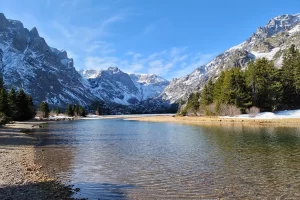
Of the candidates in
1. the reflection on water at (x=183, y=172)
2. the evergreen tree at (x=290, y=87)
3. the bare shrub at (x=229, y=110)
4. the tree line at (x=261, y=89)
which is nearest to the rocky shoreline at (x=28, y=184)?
the reflection on water at (x=183, y=172)

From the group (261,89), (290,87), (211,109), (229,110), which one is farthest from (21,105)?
(290,87)

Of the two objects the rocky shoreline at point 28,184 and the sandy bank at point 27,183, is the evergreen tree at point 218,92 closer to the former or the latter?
the sandy bank at point 27,183

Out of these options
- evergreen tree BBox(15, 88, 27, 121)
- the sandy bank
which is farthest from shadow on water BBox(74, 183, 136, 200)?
evergreen tree BBox(15, 88, 27, 121)

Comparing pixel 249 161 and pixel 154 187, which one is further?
pixel 249 161

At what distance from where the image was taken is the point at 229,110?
10531 cm

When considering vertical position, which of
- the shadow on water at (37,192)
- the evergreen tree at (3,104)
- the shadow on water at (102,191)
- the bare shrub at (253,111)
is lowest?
the shadow on water at (102,191)

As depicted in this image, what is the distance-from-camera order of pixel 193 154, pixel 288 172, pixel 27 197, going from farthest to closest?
pixel 193 154 → pixel 288 172 → pixel 27 197

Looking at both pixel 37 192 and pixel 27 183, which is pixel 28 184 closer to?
pixel 27 183

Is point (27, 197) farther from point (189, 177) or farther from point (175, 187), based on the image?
point (189, 177)

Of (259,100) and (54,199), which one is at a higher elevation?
(259,100)

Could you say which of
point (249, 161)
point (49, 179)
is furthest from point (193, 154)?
point (49, 179)

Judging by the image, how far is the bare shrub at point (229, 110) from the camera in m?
103

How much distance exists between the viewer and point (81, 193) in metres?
18.0

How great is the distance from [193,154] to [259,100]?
268 feet
